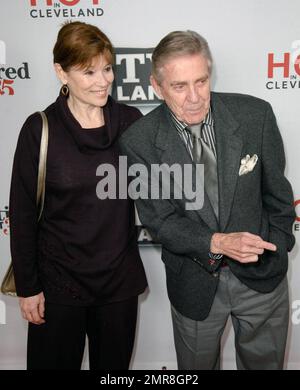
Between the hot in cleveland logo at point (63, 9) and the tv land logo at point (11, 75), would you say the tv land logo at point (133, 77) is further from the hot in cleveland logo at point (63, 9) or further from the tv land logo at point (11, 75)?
the tv land logo at point (11, 75)

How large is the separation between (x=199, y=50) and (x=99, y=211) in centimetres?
57

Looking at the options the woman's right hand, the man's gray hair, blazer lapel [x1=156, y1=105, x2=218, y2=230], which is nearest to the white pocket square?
blazer lapel [x1=156, y1=105, x2=218, y2=230]

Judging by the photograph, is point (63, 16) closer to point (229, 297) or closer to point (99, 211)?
point (99, 211)

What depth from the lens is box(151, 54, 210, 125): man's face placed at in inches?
51.9

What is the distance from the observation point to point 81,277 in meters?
1.54

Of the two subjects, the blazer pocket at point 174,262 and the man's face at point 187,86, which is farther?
the blazer pocket at point 174,262

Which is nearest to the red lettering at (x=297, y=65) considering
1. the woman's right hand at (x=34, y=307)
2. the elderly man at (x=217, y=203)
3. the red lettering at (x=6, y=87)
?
the elderly man at (x=217, y=203)

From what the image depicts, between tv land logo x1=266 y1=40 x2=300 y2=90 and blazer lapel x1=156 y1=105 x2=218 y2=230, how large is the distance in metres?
0.57

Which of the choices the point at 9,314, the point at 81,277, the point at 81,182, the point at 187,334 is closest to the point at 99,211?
the point at 81,182

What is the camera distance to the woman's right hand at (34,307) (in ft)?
5.20

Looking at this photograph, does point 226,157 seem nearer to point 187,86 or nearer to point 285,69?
point 187,86

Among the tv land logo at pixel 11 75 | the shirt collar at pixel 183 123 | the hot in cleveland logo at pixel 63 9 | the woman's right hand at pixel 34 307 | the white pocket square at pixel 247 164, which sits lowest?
the woman's right hand at pixel 34 307

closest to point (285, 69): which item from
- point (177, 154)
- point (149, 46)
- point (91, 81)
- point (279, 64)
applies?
point (279, 64)

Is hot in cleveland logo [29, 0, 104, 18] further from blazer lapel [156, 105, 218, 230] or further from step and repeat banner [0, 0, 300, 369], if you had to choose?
blazer lapel [156, 105, 218, 230]
